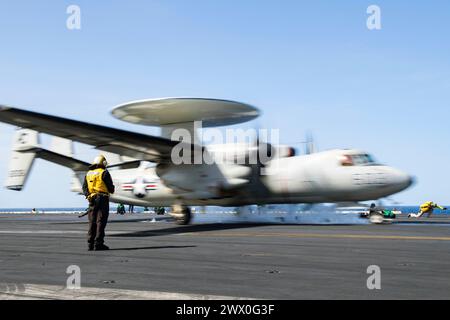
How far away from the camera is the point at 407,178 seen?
20.6 metres

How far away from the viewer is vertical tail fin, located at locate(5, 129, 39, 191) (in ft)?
93.5

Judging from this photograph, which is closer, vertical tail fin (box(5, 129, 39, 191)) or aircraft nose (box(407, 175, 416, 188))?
aircraft nose (box(407, 175, 416, 188))

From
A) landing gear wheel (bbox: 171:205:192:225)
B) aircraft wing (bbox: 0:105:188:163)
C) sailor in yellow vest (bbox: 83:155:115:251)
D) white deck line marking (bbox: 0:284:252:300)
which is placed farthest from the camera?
landing gear wheel (bbox: 171:205:192:225)

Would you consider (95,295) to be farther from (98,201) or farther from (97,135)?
(97,135)

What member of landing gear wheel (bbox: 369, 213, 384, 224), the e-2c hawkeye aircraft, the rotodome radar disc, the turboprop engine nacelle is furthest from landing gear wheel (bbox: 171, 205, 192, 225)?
landing gear wheel (bbox: 369, 213, 384, 224)

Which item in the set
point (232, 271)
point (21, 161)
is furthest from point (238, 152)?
point (21, 161)

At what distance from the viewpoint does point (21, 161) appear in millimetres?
28688

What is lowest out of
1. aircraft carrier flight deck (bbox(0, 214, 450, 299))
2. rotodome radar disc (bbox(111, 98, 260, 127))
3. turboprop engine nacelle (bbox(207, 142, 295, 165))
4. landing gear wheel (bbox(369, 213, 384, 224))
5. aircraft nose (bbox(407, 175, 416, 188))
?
aircraft carrier flight deck (bbox(0, 214, 450, 299))

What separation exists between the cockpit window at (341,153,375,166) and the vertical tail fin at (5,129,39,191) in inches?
740

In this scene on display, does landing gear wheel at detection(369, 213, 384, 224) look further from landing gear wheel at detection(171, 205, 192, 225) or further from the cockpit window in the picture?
landing gear wheel at detection(171, 205, 192, 225)

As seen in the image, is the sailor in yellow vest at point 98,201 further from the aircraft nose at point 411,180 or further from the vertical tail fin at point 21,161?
the vertical tail fin at point 21,161

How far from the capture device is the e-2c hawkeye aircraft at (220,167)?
20500mm
